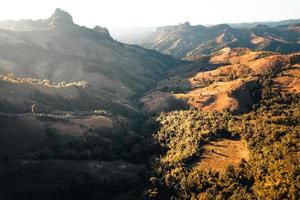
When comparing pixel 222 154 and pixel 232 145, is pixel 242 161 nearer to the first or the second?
pixel 222 154

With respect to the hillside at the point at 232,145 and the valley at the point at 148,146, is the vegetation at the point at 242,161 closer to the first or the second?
the hillside at the point at 232,145

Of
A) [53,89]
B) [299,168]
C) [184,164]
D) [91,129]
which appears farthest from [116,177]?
[53,89]

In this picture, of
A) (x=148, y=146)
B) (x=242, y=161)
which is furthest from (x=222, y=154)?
(x=148, y=146)

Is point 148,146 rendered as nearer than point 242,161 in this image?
No

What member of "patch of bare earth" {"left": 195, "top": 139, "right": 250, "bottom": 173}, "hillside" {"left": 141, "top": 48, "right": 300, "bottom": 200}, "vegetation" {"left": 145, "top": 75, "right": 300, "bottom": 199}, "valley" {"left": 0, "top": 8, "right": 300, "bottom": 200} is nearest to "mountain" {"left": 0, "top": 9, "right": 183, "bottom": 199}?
"valley" {"left": 0, "top": 8, "right": 300, "bottom": 200}

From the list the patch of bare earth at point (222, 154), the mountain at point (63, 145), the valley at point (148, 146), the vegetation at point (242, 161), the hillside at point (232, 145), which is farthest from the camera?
the patch of bare earth at point (222, 154)

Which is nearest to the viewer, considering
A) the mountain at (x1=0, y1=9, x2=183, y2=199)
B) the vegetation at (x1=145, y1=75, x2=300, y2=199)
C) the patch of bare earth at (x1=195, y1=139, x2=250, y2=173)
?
the vegetation at (x1=145, y1=75, x2=300, y2=199)

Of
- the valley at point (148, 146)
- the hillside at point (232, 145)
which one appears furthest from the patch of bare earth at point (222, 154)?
the valley at point (148, 146)

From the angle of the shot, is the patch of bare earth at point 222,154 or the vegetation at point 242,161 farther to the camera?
the patch of bare earth at point 222,154

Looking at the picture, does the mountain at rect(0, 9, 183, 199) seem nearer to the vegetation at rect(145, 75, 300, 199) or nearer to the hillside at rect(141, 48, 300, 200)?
the vegetation at rect(145, 75, 300, 199)
